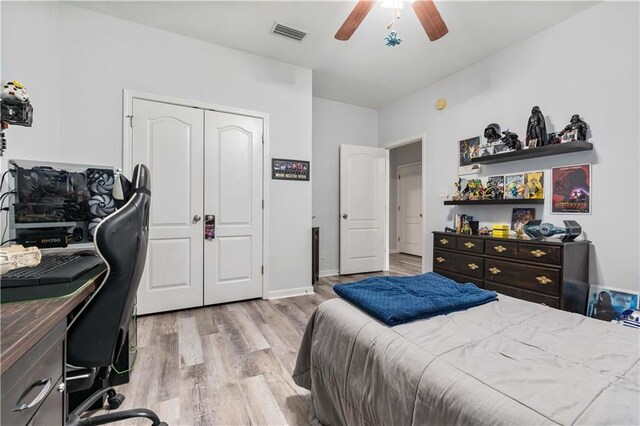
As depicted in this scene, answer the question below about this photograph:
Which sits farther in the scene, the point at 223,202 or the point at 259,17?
the point at 223,202

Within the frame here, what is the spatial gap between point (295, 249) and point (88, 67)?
2.77 meters

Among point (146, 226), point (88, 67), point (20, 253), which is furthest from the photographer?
point (88, 67)

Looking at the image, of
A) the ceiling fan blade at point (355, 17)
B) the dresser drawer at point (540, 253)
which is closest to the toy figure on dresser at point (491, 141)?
the dresser drawer at point (540, 253)

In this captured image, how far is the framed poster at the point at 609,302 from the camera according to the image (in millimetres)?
2144

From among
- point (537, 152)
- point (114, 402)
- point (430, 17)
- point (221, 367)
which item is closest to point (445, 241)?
point (537, 152)

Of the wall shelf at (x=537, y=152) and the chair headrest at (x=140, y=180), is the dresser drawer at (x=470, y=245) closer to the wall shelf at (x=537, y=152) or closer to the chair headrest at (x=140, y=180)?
the wall shelf at (x=537, y=152)

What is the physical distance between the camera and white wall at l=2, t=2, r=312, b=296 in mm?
2088

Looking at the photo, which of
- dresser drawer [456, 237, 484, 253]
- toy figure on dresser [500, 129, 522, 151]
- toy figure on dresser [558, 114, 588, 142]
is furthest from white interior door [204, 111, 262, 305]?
toy figure on dresser [558, 114, 588, 142]

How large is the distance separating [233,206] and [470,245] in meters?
2.66

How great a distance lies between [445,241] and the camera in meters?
3.19

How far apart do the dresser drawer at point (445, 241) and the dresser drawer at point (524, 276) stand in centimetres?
43

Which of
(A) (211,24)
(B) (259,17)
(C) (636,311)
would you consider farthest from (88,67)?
(C) (636,311)

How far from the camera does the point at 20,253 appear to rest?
1.06 meters

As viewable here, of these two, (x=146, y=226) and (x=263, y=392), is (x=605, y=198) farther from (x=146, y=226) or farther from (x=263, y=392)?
(x=146, y=226)
